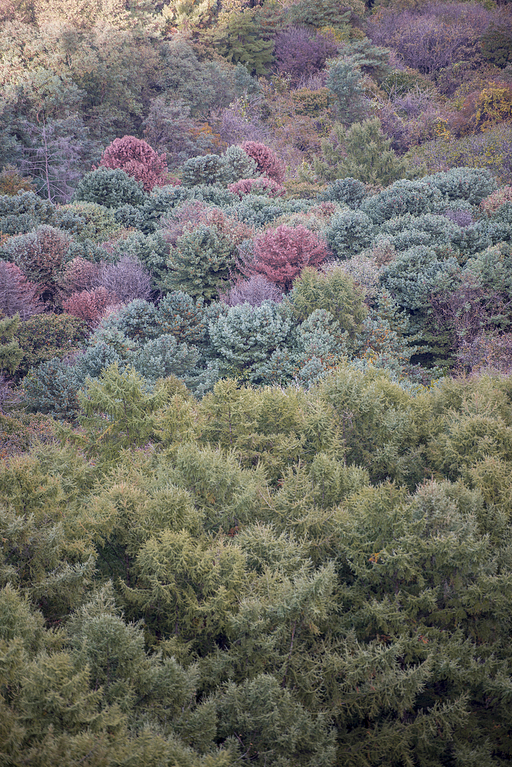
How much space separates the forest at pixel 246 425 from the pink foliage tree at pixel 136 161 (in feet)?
0.37

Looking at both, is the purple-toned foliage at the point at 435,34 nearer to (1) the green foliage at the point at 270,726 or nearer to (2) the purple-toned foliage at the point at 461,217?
(2) the purple-toned foliage at the point at 461,217

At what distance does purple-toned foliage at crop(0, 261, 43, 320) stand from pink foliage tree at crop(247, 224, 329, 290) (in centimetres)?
601

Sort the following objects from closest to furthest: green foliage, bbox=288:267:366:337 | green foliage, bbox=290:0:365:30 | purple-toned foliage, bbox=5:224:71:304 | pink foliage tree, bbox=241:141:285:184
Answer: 1. green foliage, bbox=288:267:366:337
2. purple-toned foliage, bbox=5:224:71:304
3. pink foliage tree, bbox=241:141:285:184
4. green foliage, bbox=290:0:365:30

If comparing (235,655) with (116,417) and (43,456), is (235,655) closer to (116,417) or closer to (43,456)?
(43,456)

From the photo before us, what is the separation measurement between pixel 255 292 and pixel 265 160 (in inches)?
418

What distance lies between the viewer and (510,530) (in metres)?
5.93

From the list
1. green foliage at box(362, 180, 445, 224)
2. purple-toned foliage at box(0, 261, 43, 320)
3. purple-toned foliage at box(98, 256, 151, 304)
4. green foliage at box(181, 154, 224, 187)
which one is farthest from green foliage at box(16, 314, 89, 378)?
green foliage at box(362, 180, 445, 224)

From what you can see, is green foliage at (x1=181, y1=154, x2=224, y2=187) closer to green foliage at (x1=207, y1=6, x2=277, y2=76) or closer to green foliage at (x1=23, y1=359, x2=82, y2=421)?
green foliage at (x1=23, y1=359, x2=82, y2=421)

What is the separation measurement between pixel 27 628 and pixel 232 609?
188 cm

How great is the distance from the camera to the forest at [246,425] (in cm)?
461

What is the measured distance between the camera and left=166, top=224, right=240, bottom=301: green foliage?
50.5 feet

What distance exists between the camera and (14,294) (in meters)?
14.9

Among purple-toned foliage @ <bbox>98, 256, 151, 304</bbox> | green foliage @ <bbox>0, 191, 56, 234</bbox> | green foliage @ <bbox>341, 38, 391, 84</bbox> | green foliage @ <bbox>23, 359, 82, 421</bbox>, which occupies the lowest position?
green foliage @ <bbox>23, 359, 82, 421</bbox>

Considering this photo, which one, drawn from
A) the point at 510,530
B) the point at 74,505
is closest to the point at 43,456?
the point at 74,505
